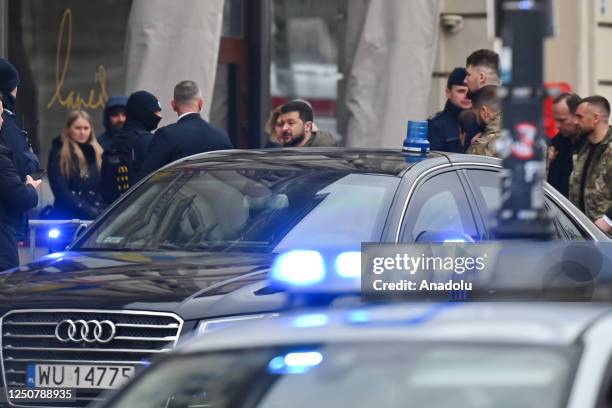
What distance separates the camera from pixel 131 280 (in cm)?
713

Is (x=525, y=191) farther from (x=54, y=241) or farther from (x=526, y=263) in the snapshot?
(x=54, y=241)

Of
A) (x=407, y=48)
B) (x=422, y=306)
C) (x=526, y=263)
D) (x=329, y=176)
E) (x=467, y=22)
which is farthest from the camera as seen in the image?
(x=467, y=22)

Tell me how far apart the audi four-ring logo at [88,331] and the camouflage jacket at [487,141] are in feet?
13.8

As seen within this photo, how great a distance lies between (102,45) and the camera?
15.1 metres

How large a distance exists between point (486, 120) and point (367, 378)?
736 cm

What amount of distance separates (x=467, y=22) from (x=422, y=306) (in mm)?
13836

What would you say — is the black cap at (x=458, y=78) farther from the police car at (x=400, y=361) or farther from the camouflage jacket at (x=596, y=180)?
the police car at (x=400, y=361)

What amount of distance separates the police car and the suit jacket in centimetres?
632

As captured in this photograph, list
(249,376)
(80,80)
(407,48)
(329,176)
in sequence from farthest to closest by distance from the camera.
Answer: (407,48)
(80,80)
(329,176)
(249,376)

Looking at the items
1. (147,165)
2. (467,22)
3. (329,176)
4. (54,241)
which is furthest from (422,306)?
Answer: (467,22)

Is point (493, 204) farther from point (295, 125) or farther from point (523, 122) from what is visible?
point (523, 122)

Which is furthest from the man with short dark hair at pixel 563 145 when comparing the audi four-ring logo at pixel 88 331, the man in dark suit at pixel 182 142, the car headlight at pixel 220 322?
→ the audi four-ring logo at pixel 88 331

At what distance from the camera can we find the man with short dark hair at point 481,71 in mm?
11383

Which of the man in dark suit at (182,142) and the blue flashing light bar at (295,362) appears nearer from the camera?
the blue flashing light bar at (295,362)
